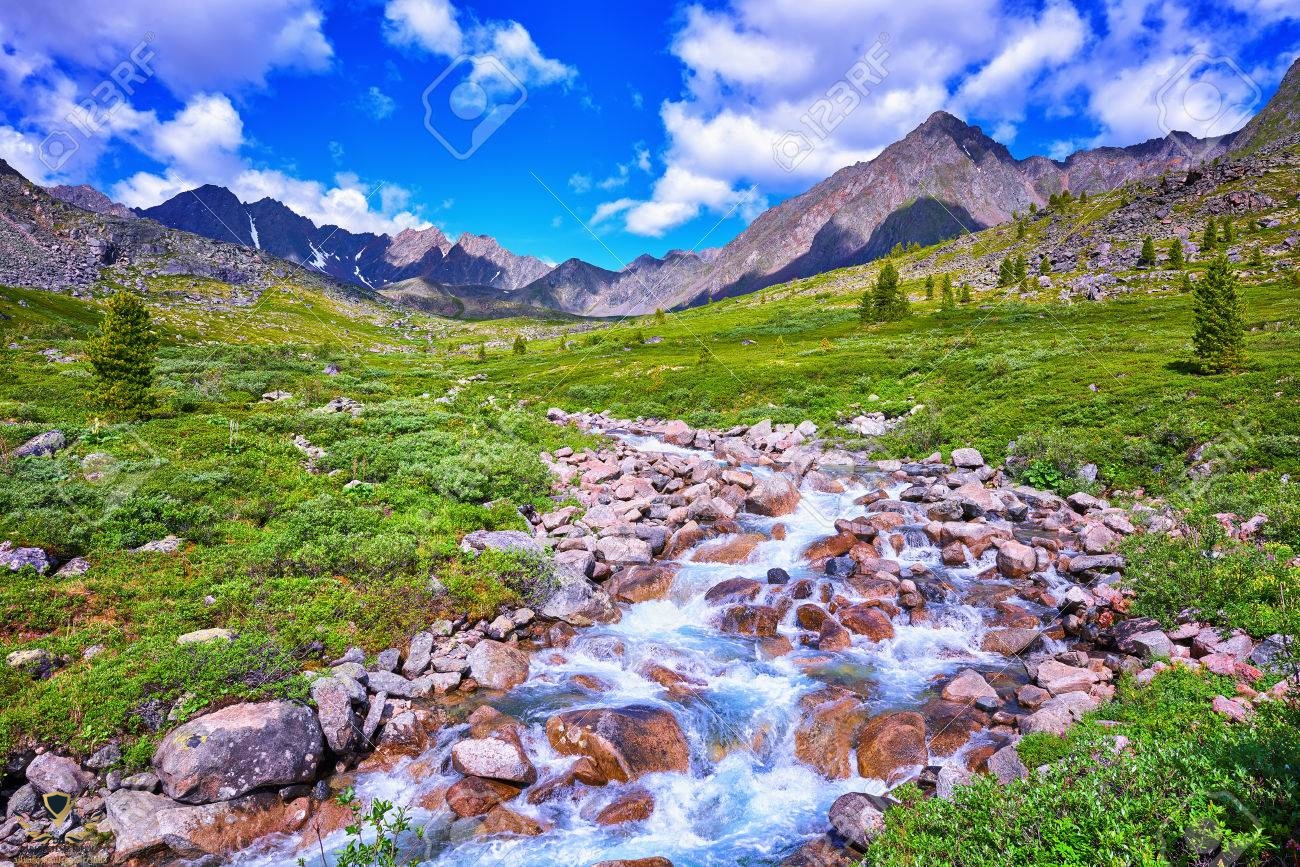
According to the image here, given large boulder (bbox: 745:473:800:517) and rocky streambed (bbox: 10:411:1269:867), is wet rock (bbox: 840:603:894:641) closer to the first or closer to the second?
rocky streambed (bbox: 10:411:1269:867)

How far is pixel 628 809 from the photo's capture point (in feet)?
31.9

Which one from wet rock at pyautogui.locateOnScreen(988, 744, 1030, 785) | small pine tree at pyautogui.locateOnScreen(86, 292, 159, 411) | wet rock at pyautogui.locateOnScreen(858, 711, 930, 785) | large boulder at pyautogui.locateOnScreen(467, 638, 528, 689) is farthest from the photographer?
small pine tree at pyautogui.locateOnScreen(86, 292, 159, 411)

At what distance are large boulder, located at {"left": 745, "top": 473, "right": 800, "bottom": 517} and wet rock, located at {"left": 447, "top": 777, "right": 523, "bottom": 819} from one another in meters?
15.0

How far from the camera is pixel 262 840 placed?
360 inches

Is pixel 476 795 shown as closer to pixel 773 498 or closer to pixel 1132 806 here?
pixel 1132 806

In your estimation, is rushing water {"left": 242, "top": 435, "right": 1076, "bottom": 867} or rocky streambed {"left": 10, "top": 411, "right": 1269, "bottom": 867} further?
rocky streambed {"left": 10, "top": 411, "right": 1269, "bottom": 867}

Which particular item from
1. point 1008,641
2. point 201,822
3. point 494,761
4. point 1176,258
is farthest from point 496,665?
point 1176,258

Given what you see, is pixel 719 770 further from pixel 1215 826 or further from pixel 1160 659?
pixel 1160 659

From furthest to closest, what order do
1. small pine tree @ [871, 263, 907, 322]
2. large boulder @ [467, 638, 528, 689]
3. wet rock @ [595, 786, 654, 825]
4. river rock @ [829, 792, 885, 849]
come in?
small pine tree @ [871, 263, 907, 322] → large boulder @ [467, 638, 528, 689] → wet rock @ [595, 786, 654, 825] → river rock @ [829, 792, 885, 849]

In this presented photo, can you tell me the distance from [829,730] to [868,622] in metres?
4.26

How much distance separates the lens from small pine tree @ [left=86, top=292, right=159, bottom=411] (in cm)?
2477

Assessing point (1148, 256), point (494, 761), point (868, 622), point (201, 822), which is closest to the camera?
point (201, 822)

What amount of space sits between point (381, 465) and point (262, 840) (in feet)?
51.1

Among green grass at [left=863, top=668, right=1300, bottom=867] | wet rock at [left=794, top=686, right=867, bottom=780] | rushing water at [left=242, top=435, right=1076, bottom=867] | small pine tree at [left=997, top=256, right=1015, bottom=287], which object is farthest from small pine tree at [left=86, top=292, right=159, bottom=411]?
small pine tree at [left=997, top=256, right=1015, bottom=287]
